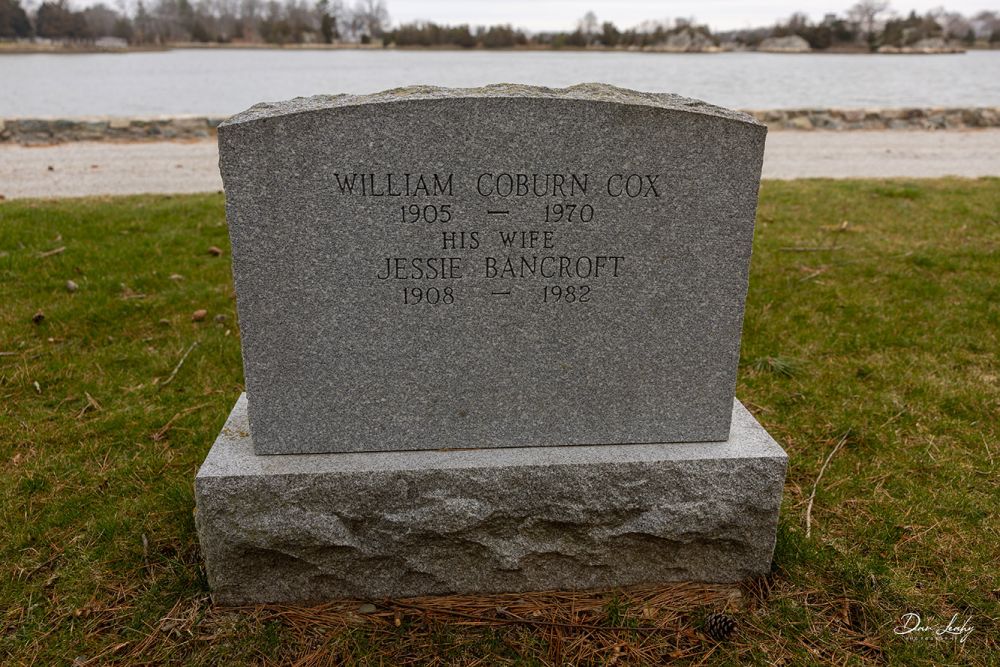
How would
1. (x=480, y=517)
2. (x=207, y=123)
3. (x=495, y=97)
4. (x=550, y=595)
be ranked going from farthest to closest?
(x=207, y=123) < (x=550, y=595) < (x=480, y=517) < (x=495, y=97)

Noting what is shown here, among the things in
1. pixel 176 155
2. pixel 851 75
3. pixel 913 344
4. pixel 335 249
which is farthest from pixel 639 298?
pixel 851 75

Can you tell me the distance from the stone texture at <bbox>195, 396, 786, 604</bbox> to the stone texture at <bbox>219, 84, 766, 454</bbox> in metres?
0.15

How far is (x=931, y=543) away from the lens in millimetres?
2707

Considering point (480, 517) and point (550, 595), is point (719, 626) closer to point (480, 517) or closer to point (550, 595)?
point (550, 595)

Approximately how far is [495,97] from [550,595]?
169 cm

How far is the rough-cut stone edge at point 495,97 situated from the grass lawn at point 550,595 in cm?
159

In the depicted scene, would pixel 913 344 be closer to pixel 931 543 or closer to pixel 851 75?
pixel 931 543

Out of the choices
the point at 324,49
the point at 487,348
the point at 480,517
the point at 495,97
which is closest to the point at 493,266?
→ the point at 487,348

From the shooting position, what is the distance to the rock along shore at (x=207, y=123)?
483 inches

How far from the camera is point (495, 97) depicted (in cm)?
218

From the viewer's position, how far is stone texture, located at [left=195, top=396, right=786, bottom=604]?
93.4 inches

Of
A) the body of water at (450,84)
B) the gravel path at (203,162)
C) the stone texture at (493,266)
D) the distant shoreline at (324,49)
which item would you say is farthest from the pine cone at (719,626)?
the distant shoreline at (324,49)

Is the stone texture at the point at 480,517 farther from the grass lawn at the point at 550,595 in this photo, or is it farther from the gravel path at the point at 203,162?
the gravel path at the point at 203,162

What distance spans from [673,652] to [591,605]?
319 mm
